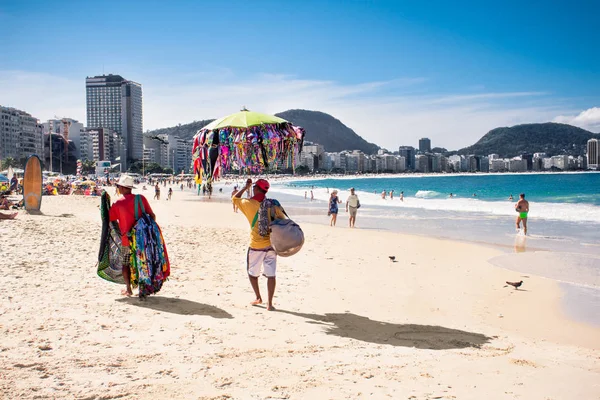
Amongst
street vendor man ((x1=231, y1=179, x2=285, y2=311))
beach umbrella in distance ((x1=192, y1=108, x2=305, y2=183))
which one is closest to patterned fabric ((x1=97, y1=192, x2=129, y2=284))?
beach umbrella in distance ((x1=192, y1=108, x2=305, y2=183))

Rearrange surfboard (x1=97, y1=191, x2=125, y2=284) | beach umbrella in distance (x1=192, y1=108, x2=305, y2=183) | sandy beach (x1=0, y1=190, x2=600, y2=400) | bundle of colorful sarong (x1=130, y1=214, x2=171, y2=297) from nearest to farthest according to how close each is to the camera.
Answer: sandy beach (x1=0, y1=190, x2=600, y2=400)
bundle of colorful sarong (x1=130, y1=214, x2=171, y2=297)
surfboard (x1=97, y1=191, x2=125, y2=284)
beach umbrella in distance (x1=192, y1=108, x2=305, y2=183)

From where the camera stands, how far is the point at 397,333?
5121 millimetres

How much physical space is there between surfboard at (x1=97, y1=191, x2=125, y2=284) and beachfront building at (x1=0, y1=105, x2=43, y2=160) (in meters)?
128

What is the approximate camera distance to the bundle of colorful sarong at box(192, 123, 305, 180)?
6250 millimetres

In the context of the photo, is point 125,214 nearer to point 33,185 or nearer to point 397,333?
point 397,333

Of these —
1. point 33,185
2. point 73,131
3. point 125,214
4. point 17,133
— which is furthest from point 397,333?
point 73,131

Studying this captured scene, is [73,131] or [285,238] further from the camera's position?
[73,131]

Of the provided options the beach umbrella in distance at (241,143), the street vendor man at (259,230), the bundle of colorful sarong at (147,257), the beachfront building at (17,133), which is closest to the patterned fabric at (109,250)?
the bundle of colorful sarong at (147,257)

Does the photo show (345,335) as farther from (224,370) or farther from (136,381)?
(136,381)

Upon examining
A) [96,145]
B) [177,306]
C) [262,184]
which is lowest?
[177,306]

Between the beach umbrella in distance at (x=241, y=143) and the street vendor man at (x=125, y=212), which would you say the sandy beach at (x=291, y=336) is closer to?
the street vendor man at (x=125, y=212)

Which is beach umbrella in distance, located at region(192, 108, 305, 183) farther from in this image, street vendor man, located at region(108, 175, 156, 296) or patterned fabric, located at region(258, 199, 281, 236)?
patterned fabric, located at region(258, 199, 281, 236)

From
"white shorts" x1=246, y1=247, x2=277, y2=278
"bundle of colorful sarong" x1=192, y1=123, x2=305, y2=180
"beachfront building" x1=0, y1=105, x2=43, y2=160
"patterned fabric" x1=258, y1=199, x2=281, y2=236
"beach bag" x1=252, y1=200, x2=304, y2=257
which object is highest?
"beachfront building" x1=0, y1=105, x2=43, y2=160

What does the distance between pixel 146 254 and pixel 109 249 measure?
65 centimetres
